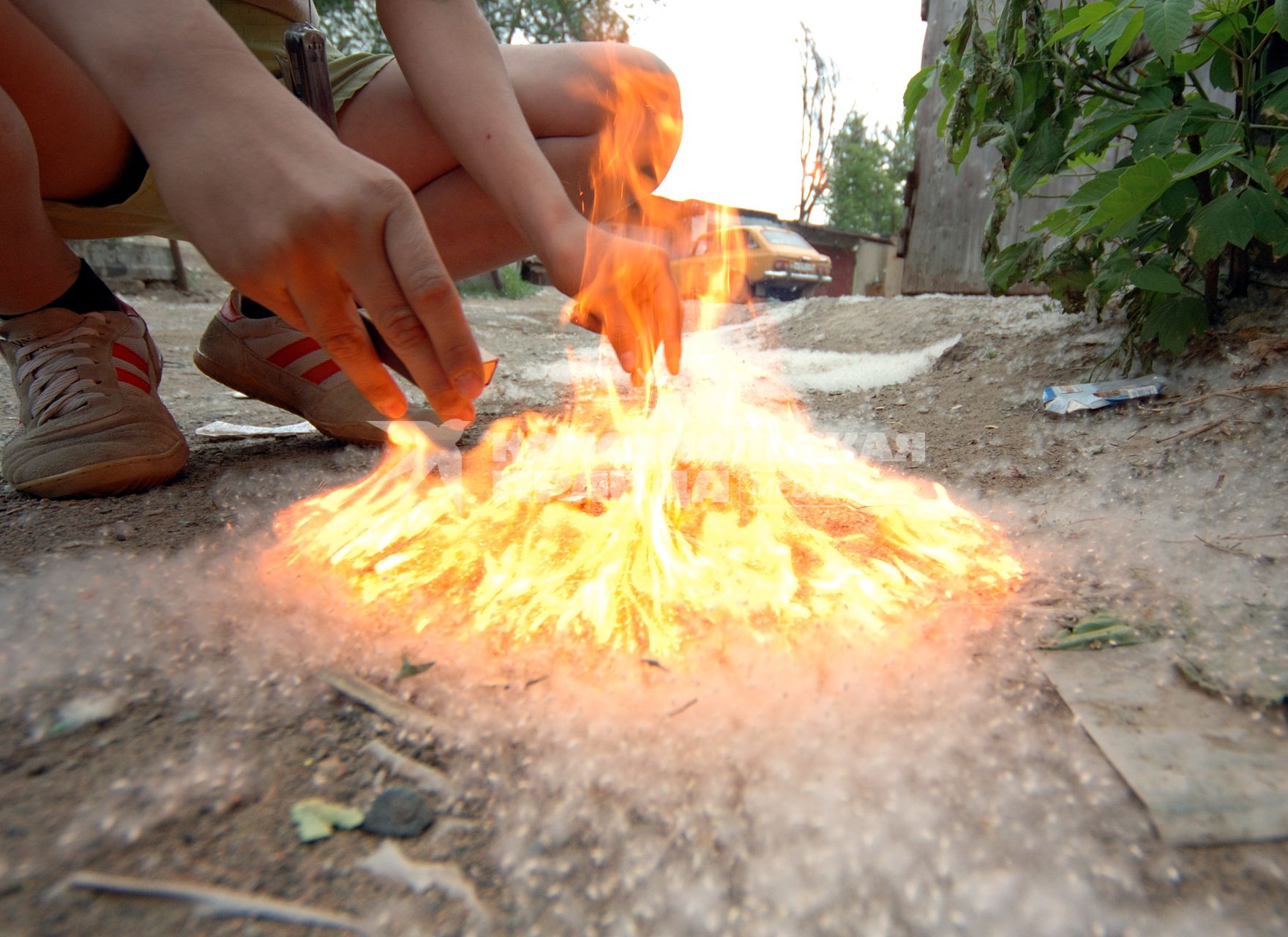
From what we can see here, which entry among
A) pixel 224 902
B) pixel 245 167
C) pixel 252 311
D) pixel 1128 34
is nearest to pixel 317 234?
pixel 245 167

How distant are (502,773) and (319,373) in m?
1.41

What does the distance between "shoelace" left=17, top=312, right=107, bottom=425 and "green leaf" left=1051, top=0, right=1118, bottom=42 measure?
2.24 metres

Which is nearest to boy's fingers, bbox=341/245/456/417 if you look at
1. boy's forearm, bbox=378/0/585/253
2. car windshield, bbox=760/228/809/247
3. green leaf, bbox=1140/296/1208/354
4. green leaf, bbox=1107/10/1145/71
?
boy's forearm, bbox=378/0/585/253

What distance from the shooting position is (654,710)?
0.92 meters

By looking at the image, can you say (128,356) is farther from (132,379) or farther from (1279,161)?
(1279,161)

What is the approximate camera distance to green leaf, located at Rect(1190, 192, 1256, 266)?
1.53 metres

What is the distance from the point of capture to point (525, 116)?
1890 millimetres

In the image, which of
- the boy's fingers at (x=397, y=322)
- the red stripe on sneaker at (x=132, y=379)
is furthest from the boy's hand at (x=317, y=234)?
the red stripe on sneaker at (x=132, y=379)

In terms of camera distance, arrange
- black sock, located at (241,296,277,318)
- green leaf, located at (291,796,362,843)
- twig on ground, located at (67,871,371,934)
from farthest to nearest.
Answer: black sock, located at (241,296,277,318) → green leaf, located at (291,796,362,843) → twig on ground, located at (67,871,371,934)

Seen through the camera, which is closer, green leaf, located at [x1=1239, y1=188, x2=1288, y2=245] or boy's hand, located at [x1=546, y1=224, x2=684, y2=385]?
boy's hand, located at [x1=546, y1=224, x2=684, y2=385]

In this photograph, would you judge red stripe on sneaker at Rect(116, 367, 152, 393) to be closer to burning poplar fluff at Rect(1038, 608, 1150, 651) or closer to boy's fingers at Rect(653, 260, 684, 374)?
boy's fingers at Rect(653, 260, 684, 374)

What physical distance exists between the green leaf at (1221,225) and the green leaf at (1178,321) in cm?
30

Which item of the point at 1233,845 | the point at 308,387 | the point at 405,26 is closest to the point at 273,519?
the point at 308,387

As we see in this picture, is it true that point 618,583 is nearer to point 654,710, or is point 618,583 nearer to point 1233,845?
point 654,710
